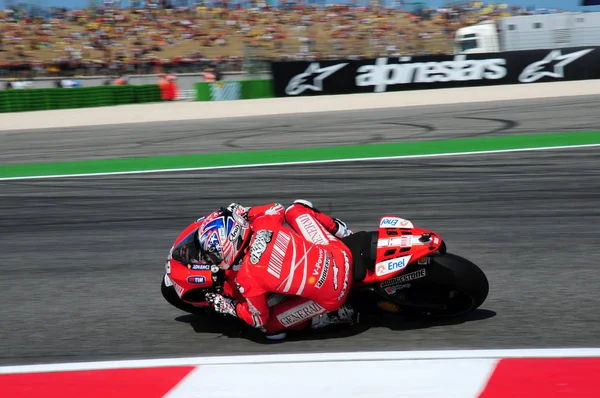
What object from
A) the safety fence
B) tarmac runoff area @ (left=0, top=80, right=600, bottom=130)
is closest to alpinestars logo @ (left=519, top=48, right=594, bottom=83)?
tarmac runoff area @ (left=0, top=80, right=600, bottom=130)

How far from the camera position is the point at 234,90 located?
77.1 ft

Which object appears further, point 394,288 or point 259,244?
point 394,288

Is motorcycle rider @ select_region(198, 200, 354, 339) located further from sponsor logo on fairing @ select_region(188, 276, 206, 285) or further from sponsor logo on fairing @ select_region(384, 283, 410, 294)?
sponsor logo on fairing @ select_region(384, 283, 410, 294)

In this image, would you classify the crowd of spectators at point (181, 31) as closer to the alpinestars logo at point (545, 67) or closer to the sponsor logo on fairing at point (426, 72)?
the sponsor logo on fairing at point (426, 72)

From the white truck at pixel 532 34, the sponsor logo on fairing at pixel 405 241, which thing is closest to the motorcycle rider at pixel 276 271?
the sponsor logo on fairing at pixel 405 241

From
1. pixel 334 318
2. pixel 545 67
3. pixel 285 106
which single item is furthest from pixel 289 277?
pixel 545 67

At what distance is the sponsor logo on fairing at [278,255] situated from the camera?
4078 mm

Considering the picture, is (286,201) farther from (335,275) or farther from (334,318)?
(335,275)

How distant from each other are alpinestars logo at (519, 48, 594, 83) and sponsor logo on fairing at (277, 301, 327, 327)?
19.6 meters

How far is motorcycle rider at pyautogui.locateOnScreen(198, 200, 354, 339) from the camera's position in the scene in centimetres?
407

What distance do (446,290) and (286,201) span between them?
13.3 ft

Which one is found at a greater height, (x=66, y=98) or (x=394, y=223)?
(x=394, y=223)

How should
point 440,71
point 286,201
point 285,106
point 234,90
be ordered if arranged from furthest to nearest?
point 234,90 < point 440,71 < point 285,106 < point 286,201

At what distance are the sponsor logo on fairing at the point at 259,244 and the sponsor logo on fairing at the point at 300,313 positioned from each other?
0.42 meters
